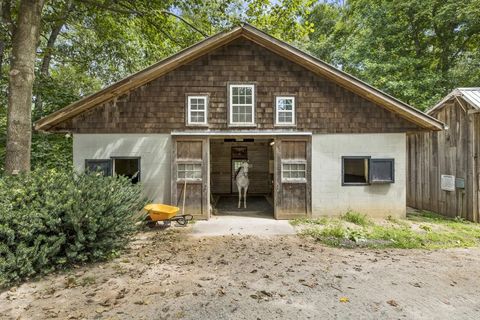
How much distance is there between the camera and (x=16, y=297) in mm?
3953

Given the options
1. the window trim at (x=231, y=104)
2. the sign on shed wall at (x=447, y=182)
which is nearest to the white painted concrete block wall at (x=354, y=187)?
the sign on shed wall at (x=447, y=182)

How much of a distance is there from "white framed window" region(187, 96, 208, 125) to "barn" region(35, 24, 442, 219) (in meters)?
0.03

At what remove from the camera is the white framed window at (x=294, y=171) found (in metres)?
9.08

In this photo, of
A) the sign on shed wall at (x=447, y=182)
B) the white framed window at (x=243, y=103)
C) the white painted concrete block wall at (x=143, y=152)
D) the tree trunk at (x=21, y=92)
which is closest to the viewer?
the tree trunk at (x=21, y=92)

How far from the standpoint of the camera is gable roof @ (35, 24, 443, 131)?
8.34m

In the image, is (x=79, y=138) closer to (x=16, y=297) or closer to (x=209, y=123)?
(x=209, y=123)

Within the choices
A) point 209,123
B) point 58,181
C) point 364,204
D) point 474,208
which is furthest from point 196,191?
point 474,208

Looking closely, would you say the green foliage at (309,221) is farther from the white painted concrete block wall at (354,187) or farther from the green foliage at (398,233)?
the white painted concrete block wall at (354,187)

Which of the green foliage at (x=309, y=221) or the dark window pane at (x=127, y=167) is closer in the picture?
the green foliage at (x=309, y=221)

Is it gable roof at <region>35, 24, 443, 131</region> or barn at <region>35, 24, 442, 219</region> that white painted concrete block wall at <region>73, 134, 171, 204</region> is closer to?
barn at <region>35, 24, 442, 219</region>

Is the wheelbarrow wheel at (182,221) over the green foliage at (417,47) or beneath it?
beneath

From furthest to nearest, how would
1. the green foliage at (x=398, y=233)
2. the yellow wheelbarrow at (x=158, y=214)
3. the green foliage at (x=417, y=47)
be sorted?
the green foliage at (x=417, y=47)
the yellow wheelbarrow at (x=158, y=214)
the green foliage at (x=398, y=233)

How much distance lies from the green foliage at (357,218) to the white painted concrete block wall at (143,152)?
621 cm

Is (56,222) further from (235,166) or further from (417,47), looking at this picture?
(417,47)
